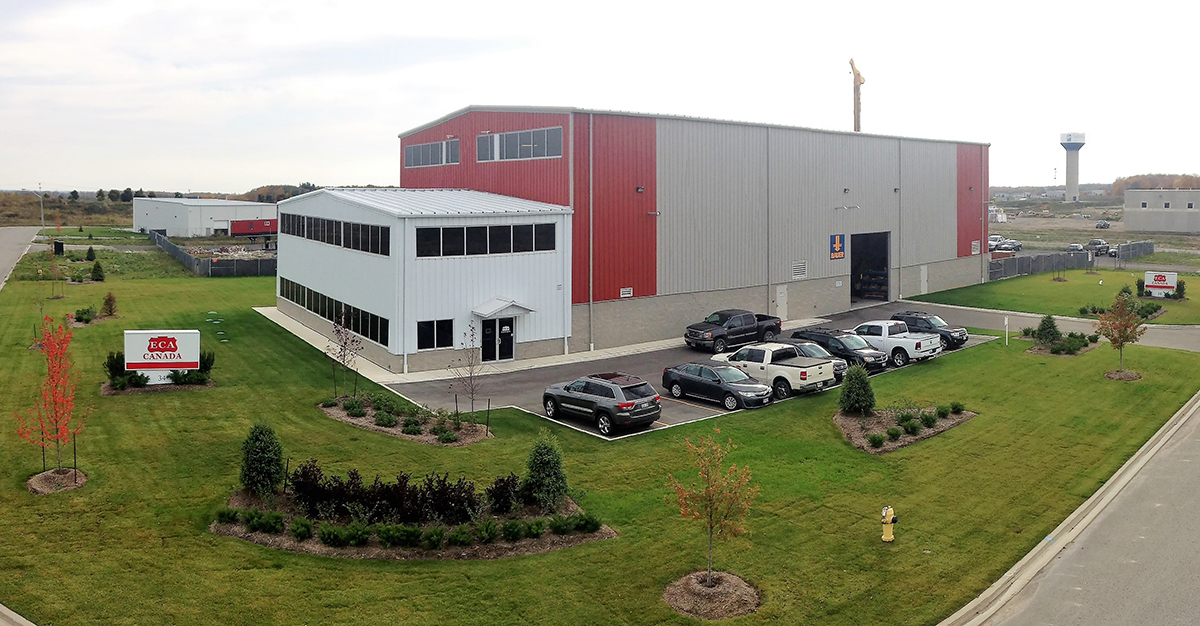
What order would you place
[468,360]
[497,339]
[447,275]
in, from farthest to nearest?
[497,339], [468,360], [447,275]

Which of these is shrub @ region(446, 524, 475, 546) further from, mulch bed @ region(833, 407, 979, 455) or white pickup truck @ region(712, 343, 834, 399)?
white pickup truck @ region(712, 343, 834, 399)

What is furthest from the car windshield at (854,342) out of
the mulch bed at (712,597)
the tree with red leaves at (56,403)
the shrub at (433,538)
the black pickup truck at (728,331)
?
the tree with red leaves at (56,403)

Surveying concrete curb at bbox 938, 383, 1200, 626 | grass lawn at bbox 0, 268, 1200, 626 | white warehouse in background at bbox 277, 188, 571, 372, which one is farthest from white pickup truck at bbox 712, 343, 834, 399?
concrete curb at bbox 938, 383, 1200, 626

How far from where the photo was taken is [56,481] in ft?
63.9

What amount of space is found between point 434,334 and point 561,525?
57.8 feet

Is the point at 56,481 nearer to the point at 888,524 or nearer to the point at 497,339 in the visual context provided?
the point at 888,524

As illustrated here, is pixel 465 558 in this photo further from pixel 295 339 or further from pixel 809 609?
pixel 295 339

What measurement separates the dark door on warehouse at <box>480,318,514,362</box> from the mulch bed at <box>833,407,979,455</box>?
13.5 m

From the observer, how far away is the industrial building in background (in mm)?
111438

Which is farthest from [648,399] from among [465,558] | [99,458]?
[99,458]

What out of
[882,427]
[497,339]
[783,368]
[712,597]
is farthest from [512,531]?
[497,339]

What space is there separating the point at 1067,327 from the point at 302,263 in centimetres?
3683

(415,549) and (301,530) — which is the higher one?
(301,530)

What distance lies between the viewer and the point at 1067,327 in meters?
44.6
